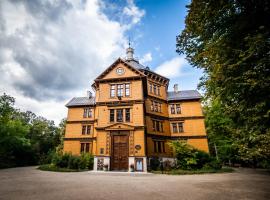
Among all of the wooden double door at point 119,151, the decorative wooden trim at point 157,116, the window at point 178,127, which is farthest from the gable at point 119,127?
the window at point 178,127

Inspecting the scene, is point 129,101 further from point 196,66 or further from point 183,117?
point 196,66

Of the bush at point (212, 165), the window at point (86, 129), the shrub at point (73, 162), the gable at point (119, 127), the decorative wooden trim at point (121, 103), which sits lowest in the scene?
the bush at point (212, 165)

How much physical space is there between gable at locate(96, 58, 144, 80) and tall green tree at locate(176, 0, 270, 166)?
1358cm

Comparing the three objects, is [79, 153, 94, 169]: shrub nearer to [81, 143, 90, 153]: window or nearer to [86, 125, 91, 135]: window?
[81, 143, 90, 153]: window

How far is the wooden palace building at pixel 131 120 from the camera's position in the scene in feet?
66.0

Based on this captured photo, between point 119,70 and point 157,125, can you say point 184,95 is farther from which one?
point 119,70

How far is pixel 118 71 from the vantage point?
23547 millimetres

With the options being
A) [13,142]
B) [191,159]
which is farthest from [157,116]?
[13,142]

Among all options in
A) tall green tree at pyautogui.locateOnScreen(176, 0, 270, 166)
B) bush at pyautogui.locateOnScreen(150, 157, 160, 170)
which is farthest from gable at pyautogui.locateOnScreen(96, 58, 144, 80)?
tall green tree at pyautogui.locateOnScreen(176, 0, 270, 166)

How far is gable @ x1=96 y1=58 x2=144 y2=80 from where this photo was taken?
23.1 metres

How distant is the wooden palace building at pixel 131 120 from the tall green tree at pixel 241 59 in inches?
491

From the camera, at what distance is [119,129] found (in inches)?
816

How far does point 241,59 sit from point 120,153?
1635 cm

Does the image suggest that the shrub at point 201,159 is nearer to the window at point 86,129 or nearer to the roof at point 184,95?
the roof at point 184,95
